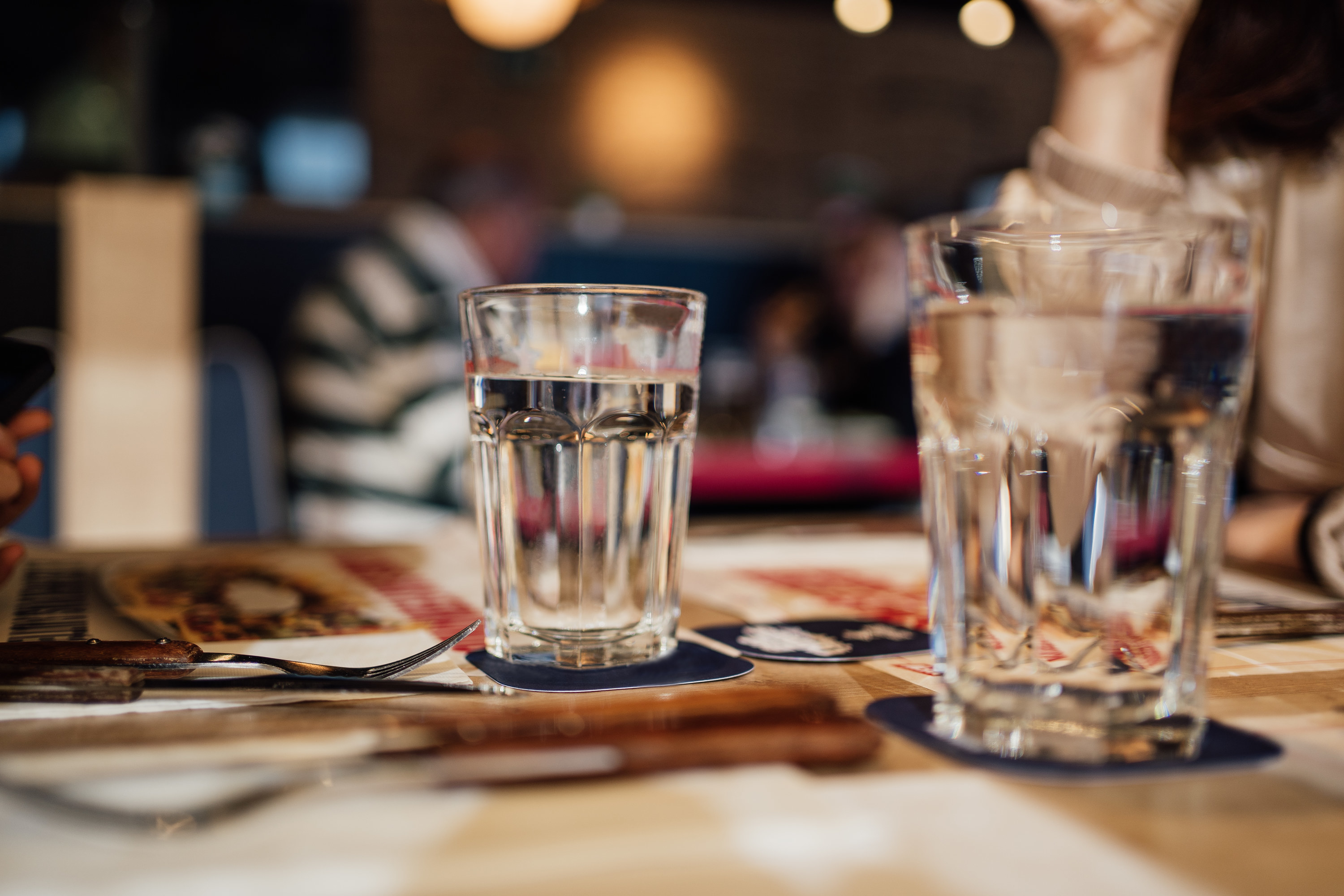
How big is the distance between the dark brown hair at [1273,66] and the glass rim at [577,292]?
0.82 meters

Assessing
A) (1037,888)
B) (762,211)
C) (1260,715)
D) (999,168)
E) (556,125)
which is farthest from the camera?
(762,211)

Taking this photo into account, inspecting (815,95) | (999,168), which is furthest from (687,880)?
(815,95)

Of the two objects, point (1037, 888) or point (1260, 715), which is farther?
point (1260, 715)

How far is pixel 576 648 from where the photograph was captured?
427mm

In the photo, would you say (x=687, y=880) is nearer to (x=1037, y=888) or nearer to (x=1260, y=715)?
(x=1037, y=888)

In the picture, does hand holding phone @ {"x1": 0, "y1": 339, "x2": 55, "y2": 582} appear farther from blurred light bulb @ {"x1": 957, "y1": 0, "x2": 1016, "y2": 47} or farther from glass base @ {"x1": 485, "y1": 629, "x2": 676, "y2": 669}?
blurred light bulb @ {"x1": 957, "y1": 0, "x2": 1016, "y2": 47}

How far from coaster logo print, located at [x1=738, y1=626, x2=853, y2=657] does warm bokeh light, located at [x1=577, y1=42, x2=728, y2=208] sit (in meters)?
3.85

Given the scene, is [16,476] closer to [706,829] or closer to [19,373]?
[19,373]

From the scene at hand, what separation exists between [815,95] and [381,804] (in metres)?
4.56

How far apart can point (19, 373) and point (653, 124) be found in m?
3.85

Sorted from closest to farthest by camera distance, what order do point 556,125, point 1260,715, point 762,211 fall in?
point 1260,715
point 556,125
point 762,211

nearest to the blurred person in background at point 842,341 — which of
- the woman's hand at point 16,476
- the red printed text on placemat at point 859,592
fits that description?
the red printed text on placemat at point 859,592

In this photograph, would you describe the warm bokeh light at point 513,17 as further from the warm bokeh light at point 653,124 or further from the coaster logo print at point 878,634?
the coaster logo print at point 878,634

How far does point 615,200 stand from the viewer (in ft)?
13.8
